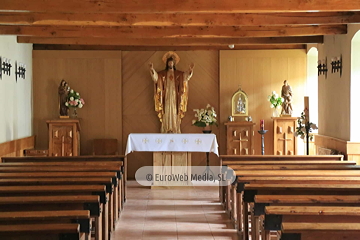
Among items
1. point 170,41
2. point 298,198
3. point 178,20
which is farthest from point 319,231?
point 170,41

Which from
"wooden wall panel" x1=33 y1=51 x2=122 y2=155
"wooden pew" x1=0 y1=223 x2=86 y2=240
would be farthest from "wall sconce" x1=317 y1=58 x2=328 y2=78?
"wooden pew" x1=0 y1=223 x2=86 y2=240

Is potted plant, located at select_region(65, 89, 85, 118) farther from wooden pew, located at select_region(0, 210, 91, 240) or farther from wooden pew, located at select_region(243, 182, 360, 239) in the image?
wooden pew, located at select_region(0, 210, 91, 240)

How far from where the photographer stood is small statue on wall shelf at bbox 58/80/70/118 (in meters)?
10.8

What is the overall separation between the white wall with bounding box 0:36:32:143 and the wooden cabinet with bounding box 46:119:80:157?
0.61 meters

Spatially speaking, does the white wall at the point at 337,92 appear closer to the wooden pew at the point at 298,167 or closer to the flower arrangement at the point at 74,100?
the wooden pew at the point at 298,167

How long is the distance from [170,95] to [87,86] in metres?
1.89

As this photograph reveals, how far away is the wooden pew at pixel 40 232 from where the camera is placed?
3150mm

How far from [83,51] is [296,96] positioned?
4.88 metres

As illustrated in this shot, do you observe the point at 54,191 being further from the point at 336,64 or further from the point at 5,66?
the point at 336,64

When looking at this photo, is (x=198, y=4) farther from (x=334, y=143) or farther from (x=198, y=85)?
(x=198, y=85)

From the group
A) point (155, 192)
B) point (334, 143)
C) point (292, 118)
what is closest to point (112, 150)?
point (155, 192)

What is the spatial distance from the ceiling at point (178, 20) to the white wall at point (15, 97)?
43 centimetres

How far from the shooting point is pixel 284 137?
1116 cm

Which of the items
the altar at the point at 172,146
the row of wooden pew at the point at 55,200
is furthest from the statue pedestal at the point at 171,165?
the row of wooden pew at the point at 55,200
